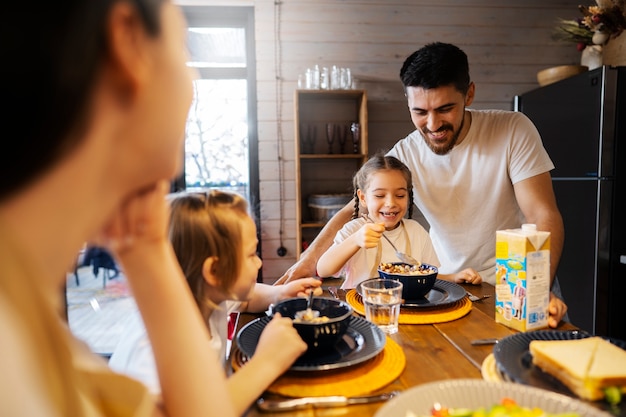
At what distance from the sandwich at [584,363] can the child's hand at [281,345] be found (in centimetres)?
44

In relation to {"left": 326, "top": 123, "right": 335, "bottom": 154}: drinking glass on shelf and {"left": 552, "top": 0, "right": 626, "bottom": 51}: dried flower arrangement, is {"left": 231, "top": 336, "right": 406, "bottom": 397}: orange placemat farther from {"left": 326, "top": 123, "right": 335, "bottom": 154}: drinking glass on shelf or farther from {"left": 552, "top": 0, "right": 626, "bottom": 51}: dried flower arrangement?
{"left": 552, "top": 0, "right": 626, "bottom": 51}: dried flower arrangement

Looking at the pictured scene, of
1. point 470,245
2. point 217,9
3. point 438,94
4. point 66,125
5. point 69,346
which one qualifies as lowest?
point 470,245

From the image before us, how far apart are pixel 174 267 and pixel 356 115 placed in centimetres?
309

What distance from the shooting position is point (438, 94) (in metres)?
1.80

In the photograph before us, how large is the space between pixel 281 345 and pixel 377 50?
3186 millimetres

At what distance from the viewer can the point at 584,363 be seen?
717 mm

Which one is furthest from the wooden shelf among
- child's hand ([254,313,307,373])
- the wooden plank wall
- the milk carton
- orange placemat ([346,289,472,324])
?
child's hand ([254,313,307,373])

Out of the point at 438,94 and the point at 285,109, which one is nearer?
the point at 438,94

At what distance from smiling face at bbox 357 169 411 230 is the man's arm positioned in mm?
161

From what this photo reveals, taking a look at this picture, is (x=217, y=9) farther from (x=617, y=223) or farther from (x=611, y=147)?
(x=617, y=223)

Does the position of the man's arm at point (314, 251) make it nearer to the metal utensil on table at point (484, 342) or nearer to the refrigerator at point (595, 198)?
the metal utensil on table at point (484, 342)

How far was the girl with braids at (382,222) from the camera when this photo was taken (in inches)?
73.4

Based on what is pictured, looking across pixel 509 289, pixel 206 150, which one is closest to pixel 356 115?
pixel 206 150

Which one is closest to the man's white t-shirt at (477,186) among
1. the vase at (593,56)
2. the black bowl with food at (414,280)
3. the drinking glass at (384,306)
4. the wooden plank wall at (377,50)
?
the black bowl with food at (414,280)
